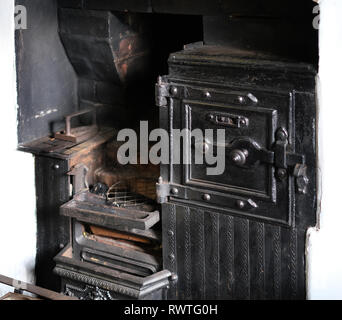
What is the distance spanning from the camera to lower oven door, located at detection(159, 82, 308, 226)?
2.58 metres

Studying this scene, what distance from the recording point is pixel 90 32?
3277 millimetres

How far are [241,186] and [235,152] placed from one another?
15 cm

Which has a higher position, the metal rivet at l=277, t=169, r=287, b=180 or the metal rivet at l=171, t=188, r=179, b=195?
the metal rivet at l=277, t=169, r=287, b=180

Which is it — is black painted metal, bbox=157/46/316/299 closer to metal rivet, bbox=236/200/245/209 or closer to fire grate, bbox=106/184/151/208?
metal rivet, bbox=236/200/245/209

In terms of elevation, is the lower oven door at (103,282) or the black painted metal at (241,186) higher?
the black painted metal at (241,186)

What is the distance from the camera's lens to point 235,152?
267cm

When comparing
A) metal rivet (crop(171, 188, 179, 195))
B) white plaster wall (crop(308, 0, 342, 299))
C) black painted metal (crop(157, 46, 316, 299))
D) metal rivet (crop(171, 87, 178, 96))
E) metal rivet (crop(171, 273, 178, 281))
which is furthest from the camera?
metal rivet (crop(171, 273, 178, 281))

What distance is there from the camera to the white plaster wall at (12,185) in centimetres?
316
